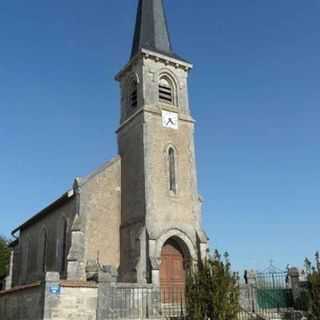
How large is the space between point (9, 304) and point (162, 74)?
1429 centimetres

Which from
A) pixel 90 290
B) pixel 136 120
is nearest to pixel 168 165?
pixel 136 120

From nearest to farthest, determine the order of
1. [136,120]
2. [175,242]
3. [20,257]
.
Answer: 1. [175,242]
2. [136,120]
3. [20,257]

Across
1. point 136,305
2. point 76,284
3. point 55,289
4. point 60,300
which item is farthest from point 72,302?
point 136,305

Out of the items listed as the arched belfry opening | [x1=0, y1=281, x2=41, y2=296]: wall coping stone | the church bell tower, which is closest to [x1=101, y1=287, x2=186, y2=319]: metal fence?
[x1=0, y1=281, x2=41, y2=296]: wall coping stone

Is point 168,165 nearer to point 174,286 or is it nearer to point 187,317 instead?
point 174,286

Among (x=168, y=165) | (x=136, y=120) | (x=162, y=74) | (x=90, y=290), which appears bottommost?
(x=90, y=290)

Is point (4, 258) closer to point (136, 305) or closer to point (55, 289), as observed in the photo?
point (136, 305)

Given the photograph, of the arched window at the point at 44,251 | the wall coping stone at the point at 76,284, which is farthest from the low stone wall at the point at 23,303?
the arched window at the point at 44,251

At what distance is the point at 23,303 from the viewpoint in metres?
15.2

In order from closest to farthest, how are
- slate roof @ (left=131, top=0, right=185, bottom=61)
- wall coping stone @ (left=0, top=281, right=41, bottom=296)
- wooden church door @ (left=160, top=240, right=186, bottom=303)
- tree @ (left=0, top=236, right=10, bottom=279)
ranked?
wall coping stone @ (left=0, top=281, right=41, bottom=296) < wooden church door @ (left=160, top=240, right=186, bottom=303) < slate roof @ (left=131, top=0, right=185, bottom=61) < tree @ (left=0, top=236, right=10, bottom=279)

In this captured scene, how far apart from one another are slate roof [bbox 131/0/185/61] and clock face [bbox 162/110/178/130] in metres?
3.71

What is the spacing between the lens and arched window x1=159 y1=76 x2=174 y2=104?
24.5 metres

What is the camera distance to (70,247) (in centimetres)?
2039

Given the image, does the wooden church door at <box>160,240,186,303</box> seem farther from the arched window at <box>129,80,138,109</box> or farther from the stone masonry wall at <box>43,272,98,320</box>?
the arched window at <box>129,80,138,109</box>
